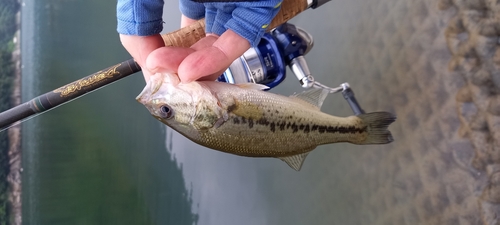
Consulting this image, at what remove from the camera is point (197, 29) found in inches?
32.3

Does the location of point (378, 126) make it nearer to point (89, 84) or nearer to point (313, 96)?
point (313, 96)

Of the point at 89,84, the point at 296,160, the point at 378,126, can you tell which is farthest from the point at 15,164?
the point at 378,126

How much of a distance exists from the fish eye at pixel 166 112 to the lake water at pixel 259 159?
3.04 feet

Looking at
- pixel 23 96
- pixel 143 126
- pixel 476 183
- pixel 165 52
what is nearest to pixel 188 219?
pixel 143 126

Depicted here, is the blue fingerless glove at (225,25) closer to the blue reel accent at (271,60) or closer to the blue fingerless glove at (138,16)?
the blue fingerless glove at (138,16)

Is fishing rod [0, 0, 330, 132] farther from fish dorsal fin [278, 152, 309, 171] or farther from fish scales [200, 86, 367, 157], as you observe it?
fish dorsal fin [278, 152, 309, 171]

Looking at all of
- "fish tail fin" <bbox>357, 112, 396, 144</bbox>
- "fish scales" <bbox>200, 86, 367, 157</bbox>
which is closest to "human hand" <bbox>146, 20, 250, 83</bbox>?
"fish scales" <bbox>200, 86, 367, 157</bbox>

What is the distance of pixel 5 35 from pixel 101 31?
2.21ft

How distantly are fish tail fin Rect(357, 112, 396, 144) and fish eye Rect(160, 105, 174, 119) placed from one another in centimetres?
49

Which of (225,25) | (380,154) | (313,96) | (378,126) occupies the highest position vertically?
(225,25)

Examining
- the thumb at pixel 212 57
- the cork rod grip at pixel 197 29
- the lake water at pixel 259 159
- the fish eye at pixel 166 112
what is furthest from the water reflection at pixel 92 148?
the thumb at pixel 212 57

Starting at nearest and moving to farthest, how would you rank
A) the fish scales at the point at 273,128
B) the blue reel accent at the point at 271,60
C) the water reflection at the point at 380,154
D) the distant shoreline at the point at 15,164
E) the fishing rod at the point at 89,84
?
the fish scales at the point at 273,128 < the fishing rod at the point at 89,84 < the blue reel accent at the point at 271,60 < the water reflection at the point at 380,154 < the distant shoreline at the point at 15,164

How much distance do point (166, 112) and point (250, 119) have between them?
18cm

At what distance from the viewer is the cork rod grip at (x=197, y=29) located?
0.74 meters
